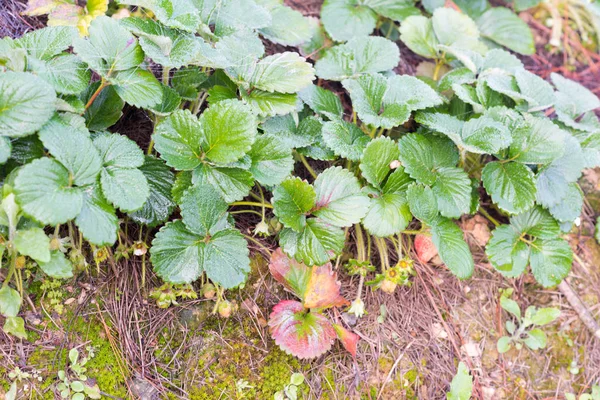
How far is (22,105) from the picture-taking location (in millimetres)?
1343

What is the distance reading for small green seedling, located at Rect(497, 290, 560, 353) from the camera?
193 centimetres

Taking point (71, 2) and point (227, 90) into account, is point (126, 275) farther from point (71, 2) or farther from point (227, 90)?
point (71, 2)

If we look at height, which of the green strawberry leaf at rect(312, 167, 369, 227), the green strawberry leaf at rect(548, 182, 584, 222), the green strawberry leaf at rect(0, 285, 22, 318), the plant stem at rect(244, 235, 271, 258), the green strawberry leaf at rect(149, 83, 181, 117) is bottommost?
the plant stem at rect(244, 235, 271, 258)

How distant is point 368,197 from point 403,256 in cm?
39

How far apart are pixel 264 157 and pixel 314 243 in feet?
1.06

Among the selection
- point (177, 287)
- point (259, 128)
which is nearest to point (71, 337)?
point (177, 287)

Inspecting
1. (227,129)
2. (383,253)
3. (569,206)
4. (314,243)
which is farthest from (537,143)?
(227,129)

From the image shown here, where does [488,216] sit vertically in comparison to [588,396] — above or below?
above

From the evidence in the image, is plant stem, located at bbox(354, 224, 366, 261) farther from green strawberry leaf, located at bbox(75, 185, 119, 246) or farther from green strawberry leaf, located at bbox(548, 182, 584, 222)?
green strawberry leaf, located at bbox(75, 185, 119, 246)

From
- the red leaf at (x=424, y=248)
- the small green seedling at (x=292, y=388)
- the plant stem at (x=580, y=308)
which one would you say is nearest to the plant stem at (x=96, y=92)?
the small green seedling at (x=292, y=388)

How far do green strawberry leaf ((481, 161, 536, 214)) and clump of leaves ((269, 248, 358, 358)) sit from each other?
26.0 inches

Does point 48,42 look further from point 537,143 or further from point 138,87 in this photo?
point 537,143

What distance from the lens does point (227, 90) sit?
1730 millimetres

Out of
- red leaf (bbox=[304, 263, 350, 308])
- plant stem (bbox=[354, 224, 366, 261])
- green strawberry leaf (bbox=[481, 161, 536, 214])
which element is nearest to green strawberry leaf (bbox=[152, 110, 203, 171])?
red leaf (bbox=[304, 263, 350, 308])
